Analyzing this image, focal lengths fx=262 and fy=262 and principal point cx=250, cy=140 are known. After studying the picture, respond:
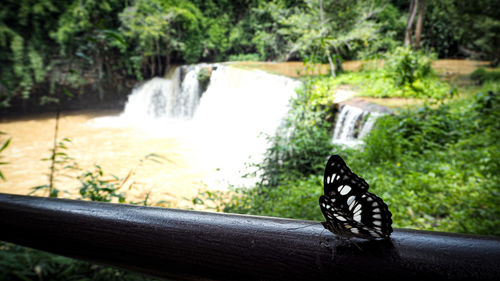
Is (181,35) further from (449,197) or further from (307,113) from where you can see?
(449,197)

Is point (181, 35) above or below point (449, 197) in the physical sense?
above

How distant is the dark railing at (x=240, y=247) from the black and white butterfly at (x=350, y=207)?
1 cm

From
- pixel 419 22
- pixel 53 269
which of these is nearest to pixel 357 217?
pixel 53 269

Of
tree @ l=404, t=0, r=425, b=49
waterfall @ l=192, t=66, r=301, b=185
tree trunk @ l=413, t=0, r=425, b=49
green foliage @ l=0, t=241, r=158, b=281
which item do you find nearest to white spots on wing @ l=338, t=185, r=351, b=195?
green foliage @ l=0, t=241, r=158, b=281

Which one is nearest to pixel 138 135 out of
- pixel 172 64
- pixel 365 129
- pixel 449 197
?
pixel 172 64

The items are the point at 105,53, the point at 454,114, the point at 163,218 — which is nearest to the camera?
the point at 163,218

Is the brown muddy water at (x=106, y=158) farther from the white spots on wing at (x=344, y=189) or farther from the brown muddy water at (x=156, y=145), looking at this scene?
the white spots on wing at (x=344, y=189)

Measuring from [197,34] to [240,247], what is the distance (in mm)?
14906

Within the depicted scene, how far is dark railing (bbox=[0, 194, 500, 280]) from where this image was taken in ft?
1.08

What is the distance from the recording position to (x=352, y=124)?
5.21 meters

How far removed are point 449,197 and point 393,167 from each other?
0.82 metres

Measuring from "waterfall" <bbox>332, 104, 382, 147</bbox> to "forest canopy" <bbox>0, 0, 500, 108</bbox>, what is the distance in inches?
89.3

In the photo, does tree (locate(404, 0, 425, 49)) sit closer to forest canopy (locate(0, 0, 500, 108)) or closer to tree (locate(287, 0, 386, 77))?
forest canopy (locate(0, 0, 500, 108))

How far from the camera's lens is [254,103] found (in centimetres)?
834
